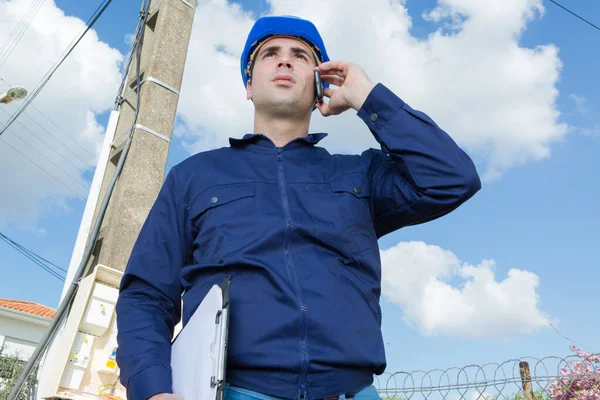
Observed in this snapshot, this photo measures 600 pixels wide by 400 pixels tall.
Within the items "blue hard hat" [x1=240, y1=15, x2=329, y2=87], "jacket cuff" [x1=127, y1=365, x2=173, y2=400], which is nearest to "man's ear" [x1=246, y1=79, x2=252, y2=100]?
"blue hard hat" [x1=240, y1=15, x2=329, y2=87]

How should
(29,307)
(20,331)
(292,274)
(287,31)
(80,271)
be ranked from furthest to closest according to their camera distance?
(29,307), (20,331), (80,271), (287,31), (292,274)

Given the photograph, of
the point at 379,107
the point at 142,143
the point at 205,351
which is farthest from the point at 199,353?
the point at 142,143

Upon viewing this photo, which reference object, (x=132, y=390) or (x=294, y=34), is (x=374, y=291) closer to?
(x=132, y=390)

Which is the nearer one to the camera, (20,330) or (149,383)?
(149,383)

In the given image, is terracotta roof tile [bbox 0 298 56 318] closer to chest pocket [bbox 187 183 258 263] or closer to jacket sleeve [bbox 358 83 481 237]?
chest pocket [bbox 187 183 258 263]

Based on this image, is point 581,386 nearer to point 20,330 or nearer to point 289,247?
point 289,247

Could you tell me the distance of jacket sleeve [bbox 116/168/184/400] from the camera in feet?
4.25

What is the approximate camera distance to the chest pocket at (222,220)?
1.44 meters

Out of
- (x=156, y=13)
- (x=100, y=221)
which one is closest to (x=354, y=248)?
(x=100, y=221)

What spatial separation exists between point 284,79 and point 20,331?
61.4ft

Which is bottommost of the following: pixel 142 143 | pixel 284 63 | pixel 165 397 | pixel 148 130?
pixel 165 397

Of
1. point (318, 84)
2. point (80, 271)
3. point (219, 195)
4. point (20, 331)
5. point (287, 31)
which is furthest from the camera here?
point (20, 331)

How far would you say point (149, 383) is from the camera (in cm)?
126

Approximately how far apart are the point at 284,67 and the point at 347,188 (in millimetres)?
554
